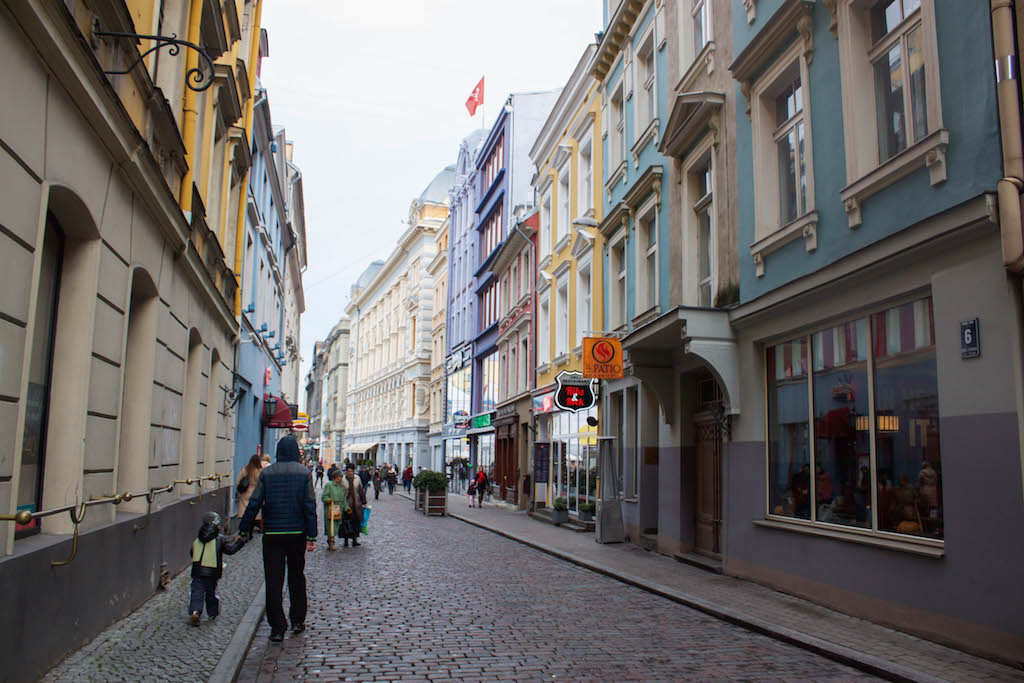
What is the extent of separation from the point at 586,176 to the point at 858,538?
51.3ft

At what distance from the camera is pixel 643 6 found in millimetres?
18359

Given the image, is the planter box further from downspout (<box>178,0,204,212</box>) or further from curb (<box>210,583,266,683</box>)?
curb (<box>210,583,266,683</box>)

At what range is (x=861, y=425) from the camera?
9.54m

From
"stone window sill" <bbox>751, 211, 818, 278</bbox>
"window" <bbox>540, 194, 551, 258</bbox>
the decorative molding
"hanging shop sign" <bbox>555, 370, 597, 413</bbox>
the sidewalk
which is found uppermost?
"window" <bbox>540, 194, 551, 258</bbox>

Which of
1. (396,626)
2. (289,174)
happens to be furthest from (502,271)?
(396,626)

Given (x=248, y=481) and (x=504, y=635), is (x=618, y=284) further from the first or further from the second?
(x=504, y=635)

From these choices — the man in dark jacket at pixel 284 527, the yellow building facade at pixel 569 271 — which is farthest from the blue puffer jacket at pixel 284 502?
the yellow building facade at pixel 569 271

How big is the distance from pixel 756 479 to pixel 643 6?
36.7 ft

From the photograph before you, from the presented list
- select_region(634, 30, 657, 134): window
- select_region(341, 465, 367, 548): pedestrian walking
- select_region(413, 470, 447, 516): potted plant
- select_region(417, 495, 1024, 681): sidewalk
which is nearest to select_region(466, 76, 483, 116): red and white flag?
select_region(413, 470, 447, 516): potted plant

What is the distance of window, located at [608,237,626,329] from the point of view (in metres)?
19.2

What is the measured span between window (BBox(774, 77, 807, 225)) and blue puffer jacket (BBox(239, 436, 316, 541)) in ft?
23.1

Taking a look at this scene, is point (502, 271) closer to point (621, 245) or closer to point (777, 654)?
point (621, 245)

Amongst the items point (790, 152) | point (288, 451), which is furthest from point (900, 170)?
point (288, 451)

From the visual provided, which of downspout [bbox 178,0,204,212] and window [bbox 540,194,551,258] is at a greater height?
window [bbox 540,194,551,258]
